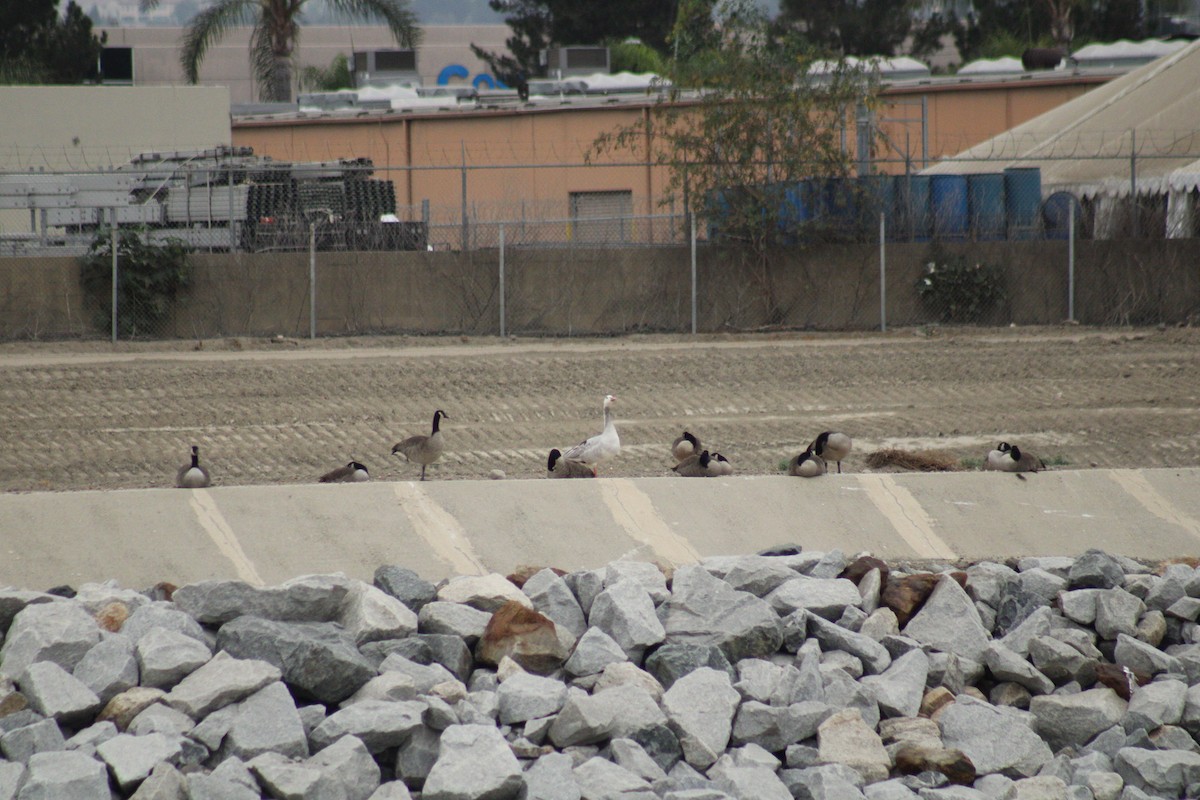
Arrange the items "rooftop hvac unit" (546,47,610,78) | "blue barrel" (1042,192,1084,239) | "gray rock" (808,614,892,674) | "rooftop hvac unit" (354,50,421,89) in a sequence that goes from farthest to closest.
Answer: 1. "rooftop hvac unit" (354,50,421,89)
2. "rooftop hvac unit" (546,47,610,78)
3. "blue barrel" (1042,192,1084,239)
4. "gray rock" (808,614,892,674)

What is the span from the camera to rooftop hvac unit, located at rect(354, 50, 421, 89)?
45531mm

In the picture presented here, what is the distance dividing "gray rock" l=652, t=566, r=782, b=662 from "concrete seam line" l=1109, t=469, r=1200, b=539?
3616 millimetres

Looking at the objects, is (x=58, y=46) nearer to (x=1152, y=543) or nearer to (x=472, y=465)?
(x=472, y=465)

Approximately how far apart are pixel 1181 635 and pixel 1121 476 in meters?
1.96

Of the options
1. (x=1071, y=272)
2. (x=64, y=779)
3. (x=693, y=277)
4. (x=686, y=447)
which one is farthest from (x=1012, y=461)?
(x=1071, y=272)

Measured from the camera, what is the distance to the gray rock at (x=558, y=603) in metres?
7.31

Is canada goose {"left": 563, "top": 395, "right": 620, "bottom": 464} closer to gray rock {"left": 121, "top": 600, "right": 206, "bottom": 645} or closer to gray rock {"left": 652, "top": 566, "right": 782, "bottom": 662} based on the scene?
gray rock {"left": 652, "top": 566, "right": 782, "bottom": 662}

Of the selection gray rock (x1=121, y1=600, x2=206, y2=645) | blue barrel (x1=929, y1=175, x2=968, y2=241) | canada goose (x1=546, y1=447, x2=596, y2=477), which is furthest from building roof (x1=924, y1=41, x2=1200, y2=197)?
gray rock (x1=121, y1=600, x2=206, y2=645)

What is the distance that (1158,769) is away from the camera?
6727 mm

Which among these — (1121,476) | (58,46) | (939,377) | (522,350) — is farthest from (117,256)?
(58,46)

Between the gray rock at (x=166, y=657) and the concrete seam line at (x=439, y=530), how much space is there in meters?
2.12

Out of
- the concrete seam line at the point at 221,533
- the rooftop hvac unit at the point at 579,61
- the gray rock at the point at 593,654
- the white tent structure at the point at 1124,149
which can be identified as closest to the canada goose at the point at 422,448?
the concrete seam line at the point at 221,533

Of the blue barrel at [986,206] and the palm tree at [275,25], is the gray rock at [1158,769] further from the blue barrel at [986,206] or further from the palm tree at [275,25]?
the palm tree at [275,25]

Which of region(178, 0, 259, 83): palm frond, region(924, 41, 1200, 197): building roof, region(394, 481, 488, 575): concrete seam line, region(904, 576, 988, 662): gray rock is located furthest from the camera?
region(178, 0, 259, 83): palm frond
